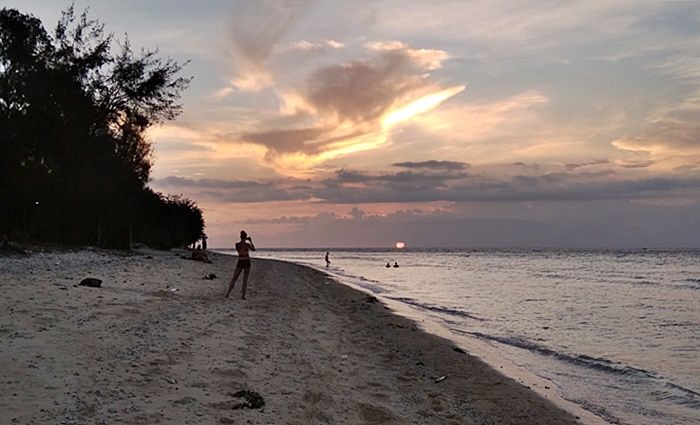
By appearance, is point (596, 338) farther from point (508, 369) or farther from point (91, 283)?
point (91, 283)

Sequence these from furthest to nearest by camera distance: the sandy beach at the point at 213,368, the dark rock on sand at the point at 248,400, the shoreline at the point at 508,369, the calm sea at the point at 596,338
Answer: the calm sea at the point at 596,338 → the shoreline at the point at 508,369 → the dark rock on sand at the point at 248,400 → the sandy beach at the point at 213,368

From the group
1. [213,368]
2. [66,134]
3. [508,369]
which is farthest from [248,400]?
[66,134]

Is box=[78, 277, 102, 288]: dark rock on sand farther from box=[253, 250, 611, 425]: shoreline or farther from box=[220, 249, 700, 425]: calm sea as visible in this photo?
box=[220, 249, 700, 425]: calm sea

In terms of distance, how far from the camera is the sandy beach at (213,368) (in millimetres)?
6895

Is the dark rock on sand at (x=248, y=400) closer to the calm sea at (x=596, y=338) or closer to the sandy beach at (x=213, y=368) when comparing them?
the sandy beach at (x=213, y=368)

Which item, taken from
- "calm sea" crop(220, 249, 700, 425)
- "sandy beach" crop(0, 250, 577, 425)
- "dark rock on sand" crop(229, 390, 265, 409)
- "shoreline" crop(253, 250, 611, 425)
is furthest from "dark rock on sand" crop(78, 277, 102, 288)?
"calm sea" crop(220, 249, 700, 425)

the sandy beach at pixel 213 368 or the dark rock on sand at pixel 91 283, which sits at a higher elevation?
the dark rock on sand at pixel 91 283

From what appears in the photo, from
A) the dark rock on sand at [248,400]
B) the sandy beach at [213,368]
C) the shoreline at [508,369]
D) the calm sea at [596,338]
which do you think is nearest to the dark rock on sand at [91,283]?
the sandy beach at [213,368]

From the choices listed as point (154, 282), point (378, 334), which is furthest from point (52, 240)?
point (378, 334)

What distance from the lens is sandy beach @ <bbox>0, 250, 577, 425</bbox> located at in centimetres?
689

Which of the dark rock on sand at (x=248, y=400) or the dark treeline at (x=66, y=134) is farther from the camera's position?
the dark treeline at (x=66, y=134)

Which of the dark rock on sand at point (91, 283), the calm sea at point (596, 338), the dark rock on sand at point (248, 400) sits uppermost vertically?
the dark rock on sand at point (91, 283)

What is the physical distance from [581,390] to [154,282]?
15.4 meters

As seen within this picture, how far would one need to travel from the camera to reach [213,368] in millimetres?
9117
